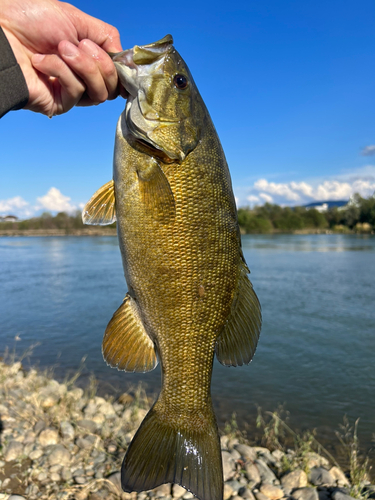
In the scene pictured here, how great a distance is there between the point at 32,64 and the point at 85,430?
4.74 m

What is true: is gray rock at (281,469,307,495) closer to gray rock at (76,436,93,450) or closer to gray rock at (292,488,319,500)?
gray rock at (292,488,319,500)

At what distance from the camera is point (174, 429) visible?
2422 millimetres

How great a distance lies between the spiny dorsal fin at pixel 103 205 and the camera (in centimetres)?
239

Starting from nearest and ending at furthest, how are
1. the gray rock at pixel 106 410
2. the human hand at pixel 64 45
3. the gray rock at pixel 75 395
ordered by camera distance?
the human hand at pixel 64 45
the gray rock at pixel 106 410
the gray rock at pixel 75 395

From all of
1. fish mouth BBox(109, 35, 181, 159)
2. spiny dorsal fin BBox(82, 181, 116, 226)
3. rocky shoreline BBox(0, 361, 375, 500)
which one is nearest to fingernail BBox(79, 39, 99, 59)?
fish mouth BBox(109, 35, 181, 159)

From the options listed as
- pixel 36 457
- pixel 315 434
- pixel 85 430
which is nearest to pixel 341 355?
pixel 315 434

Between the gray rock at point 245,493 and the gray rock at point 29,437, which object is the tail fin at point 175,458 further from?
the gray rock at point 29,437

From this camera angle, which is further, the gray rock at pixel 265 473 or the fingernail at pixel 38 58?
the gray rock at pixel 265 473

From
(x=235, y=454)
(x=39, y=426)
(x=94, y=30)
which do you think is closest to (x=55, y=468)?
(x=39, y=426)

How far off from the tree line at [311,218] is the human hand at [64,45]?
2993 inches

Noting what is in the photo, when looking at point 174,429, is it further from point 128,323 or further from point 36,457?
point 36,457

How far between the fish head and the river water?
20.4ft

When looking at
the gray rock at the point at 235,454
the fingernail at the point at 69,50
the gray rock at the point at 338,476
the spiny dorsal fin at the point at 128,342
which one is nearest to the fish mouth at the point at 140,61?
the fingernail at the point at 69,50

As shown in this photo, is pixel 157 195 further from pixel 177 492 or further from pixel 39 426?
pixel 39 426
